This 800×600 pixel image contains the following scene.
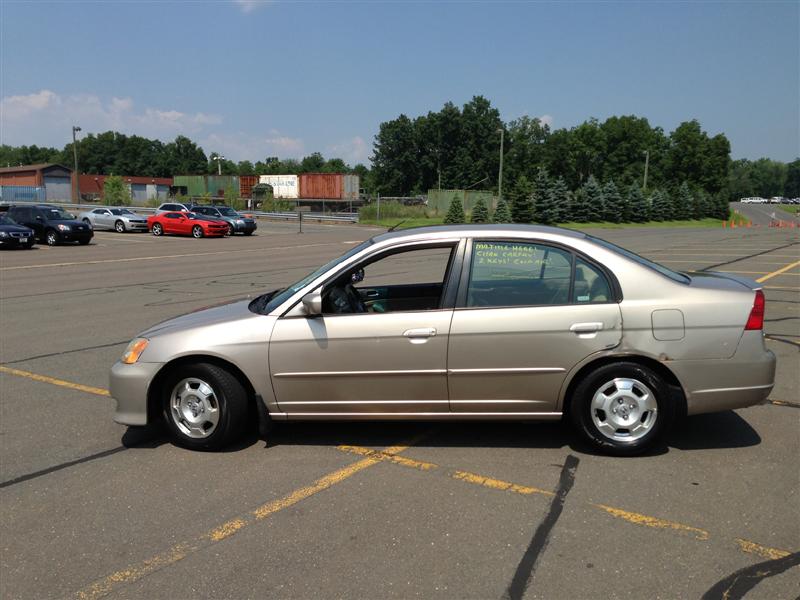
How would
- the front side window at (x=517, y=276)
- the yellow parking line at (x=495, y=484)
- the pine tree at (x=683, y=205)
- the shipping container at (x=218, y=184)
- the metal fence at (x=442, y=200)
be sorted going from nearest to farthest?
the yellow parking line at (x=495, y=484) < the front side window at (x=517, y=276) < the metal fence at (x=442, y=200) < the pine tree at (x=683, y=205) < the shipping container at (x=218, y=184)

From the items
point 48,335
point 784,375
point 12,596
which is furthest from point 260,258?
point 12,596

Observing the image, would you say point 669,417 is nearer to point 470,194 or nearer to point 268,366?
point 268,366

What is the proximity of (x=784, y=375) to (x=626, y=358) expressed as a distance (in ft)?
10.8

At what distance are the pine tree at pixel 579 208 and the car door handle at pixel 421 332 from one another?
51.5 meters

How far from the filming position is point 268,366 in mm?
4492

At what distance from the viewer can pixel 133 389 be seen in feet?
15.3

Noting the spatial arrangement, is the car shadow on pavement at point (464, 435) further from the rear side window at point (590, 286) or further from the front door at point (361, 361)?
the rear side window at point (590, 286)

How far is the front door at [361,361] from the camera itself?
4.38 m

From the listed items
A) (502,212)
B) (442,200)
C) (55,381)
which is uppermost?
(442,200)

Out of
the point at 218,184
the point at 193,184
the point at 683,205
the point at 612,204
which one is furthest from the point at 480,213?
the point at 193,184

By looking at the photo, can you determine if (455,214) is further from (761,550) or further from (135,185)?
(135,185)

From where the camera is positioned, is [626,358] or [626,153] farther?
[626,153]

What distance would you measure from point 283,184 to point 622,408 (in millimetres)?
65944

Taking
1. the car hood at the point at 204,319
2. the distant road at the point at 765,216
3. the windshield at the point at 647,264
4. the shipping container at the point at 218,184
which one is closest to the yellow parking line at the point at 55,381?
the car hood at the point at 204,319
